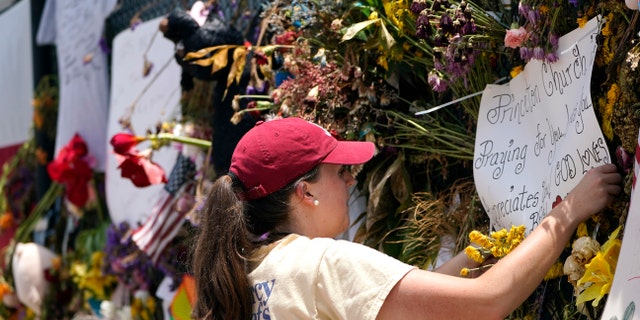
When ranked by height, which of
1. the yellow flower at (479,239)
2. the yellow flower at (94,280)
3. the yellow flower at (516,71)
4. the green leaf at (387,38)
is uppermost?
the green leaf at (387,38)

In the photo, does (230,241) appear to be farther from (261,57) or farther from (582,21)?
(261,57)

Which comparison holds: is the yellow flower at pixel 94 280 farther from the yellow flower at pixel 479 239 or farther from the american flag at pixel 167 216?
the yellow flower at pixel 479 239

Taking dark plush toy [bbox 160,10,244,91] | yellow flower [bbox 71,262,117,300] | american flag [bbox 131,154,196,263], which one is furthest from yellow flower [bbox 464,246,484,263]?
yellow flower [bbox 71,262,117,300]

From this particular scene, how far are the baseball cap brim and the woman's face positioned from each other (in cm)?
3

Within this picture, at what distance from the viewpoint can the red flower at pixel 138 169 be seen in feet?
13.1

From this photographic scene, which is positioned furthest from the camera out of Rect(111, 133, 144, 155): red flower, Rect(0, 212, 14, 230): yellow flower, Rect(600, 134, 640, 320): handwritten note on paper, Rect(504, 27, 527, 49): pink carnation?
Rect(0, 212, 14, 230): yellow flower

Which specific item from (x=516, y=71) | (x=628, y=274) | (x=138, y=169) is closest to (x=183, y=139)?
(x=138, y=169)

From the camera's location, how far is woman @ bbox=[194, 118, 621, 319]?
82.9 inches

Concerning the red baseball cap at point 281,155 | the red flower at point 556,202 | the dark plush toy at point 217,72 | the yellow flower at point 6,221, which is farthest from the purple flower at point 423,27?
the yellow flower at point 6,221

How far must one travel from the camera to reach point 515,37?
2570 millimetres

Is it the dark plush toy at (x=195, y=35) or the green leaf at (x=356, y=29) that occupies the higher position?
the green leaf at (x=356, y=29)

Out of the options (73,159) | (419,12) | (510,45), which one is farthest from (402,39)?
(73,159)

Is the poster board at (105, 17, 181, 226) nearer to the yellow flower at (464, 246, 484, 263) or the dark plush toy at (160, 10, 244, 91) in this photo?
the dark plush toy at (160, 10, 244, 91)

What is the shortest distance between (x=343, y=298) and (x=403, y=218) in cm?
97
